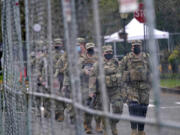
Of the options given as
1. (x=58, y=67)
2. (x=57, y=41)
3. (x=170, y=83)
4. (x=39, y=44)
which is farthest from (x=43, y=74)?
(x=170, y=83)

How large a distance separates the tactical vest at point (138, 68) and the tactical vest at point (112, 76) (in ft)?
0.80

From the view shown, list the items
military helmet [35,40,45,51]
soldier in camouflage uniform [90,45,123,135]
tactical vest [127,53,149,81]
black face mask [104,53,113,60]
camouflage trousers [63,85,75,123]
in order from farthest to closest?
black face mask [104,53,113,60], soldier in camouflage uniform [90,45,123,135], tactical vest [127,53,149,81], military helmet [35,40,45,51], camouflage trousers [63,85,75,123]

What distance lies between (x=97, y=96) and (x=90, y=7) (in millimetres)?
3818

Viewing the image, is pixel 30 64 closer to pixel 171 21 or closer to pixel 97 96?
pixel 97 96

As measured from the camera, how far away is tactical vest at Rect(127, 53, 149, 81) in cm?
785

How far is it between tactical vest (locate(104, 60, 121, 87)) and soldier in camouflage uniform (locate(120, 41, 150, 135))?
5.2 inches

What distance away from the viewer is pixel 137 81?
797 cm

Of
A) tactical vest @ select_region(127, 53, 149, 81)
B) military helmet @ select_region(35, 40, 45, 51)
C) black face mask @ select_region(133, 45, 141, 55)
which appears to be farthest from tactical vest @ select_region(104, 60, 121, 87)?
military helmet @ select_region(35, 40, 45, 51)

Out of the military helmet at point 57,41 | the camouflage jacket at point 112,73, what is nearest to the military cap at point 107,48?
the camouflage jacket at point 112,73

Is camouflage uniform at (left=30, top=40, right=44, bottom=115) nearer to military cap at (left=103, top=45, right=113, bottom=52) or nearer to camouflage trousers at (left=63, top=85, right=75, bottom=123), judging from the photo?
camouflage trousers at (left=63, top=85, right=75, bottom=123)

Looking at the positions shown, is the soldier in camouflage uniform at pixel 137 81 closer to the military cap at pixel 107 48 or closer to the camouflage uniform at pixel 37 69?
the military cap at pixel 107 48

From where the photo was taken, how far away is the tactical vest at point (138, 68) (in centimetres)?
785

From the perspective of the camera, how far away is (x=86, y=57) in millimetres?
8375

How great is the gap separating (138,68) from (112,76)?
494 mm
